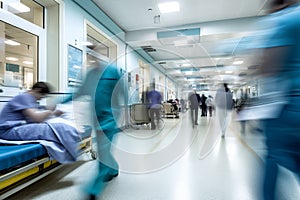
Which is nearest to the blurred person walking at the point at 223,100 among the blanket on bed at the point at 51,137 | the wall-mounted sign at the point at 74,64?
the wall-mounted sign at the point at 74,64

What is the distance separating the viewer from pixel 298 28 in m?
0.77

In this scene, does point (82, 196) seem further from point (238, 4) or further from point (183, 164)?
point (238, 4)

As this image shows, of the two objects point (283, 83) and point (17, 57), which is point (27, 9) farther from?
point (283, 83)

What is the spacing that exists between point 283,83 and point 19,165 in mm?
2107

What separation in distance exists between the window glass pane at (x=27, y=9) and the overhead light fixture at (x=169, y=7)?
98.9 inches

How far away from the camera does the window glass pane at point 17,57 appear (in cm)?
266

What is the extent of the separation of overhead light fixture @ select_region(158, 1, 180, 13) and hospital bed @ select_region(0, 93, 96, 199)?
398cm

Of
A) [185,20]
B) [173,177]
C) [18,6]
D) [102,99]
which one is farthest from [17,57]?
[185,20]

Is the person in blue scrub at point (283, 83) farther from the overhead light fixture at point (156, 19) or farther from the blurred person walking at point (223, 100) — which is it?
the overhead light fixture at point (156, 19)

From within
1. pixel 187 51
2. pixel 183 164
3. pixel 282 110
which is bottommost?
pixel 183 164

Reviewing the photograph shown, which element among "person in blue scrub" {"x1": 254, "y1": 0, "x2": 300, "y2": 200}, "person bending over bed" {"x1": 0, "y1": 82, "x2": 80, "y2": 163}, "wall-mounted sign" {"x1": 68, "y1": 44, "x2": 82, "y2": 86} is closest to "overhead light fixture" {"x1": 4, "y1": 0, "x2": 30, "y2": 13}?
"wall-mounted sign" {"x1": 68, "y1": 44, "x2": 82, "y2": 86}

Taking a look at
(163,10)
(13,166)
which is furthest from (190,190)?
(163,10)

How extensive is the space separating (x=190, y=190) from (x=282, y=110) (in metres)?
1.45

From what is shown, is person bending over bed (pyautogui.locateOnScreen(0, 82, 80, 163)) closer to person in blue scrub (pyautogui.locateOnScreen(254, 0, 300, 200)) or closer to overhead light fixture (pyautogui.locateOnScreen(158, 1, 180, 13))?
person in blue scrub (pyautogui.locateOnScreen(254, 0, 300, 200))
